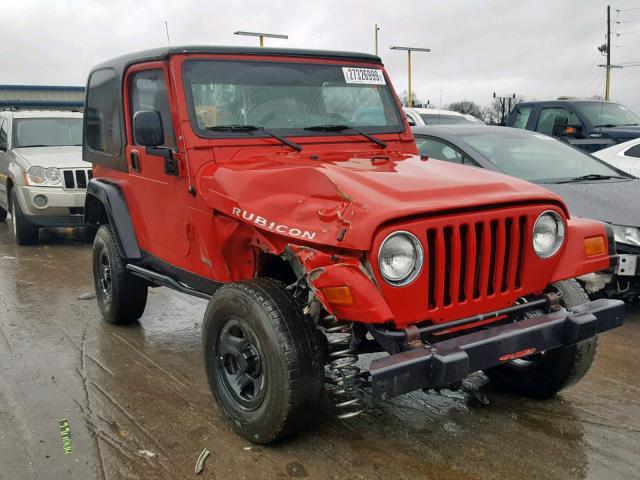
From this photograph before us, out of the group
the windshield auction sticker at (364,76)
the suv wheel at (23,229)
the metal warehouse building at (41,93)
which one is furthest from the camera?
the metal warehouse building at (41,93)

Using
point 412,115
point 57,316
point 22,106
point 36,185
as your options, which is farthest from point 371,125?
point 22,106

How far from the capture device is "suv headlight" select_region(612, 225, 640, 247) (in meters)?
5.18

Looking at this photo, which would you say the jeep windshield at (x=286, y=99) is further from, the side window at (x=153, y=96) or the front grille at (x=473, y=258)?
the front grille at (x=473, y=258)

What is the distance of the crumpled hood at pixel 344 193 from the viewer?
2.90 meters

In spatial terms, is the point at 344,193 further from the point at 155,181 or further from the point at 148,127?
the point at 155,181

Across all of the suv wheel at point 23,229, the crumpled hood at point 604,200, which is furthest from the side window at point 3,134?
the crumpled hood at point 604,200

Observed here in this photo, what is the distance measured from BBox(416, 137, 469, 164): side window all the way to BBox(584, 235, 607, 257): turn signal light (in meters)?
2.81

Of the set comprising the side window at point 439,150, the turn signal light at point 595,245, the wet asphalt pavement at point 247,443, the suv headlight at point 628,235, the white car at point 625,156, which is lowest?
the wet asphalt pavement at point 247,443

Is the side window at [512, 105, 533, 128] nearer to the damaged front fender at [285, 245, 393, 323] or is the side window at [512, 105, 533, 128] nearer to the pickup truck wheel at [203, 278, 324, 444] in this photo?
the pickup truck wheel at [203, 278, 324, 444]

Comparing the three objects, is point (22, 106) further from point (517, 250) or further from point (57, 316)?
point (517, 250)

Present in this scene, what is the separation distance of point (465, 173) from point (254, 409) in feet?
5.45

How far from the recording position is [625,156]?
8.37m

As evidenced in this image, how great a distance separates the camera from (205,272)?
13.2 feet

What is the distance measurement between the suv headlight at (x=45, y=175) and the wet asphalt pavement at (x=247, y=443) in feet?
13.5
